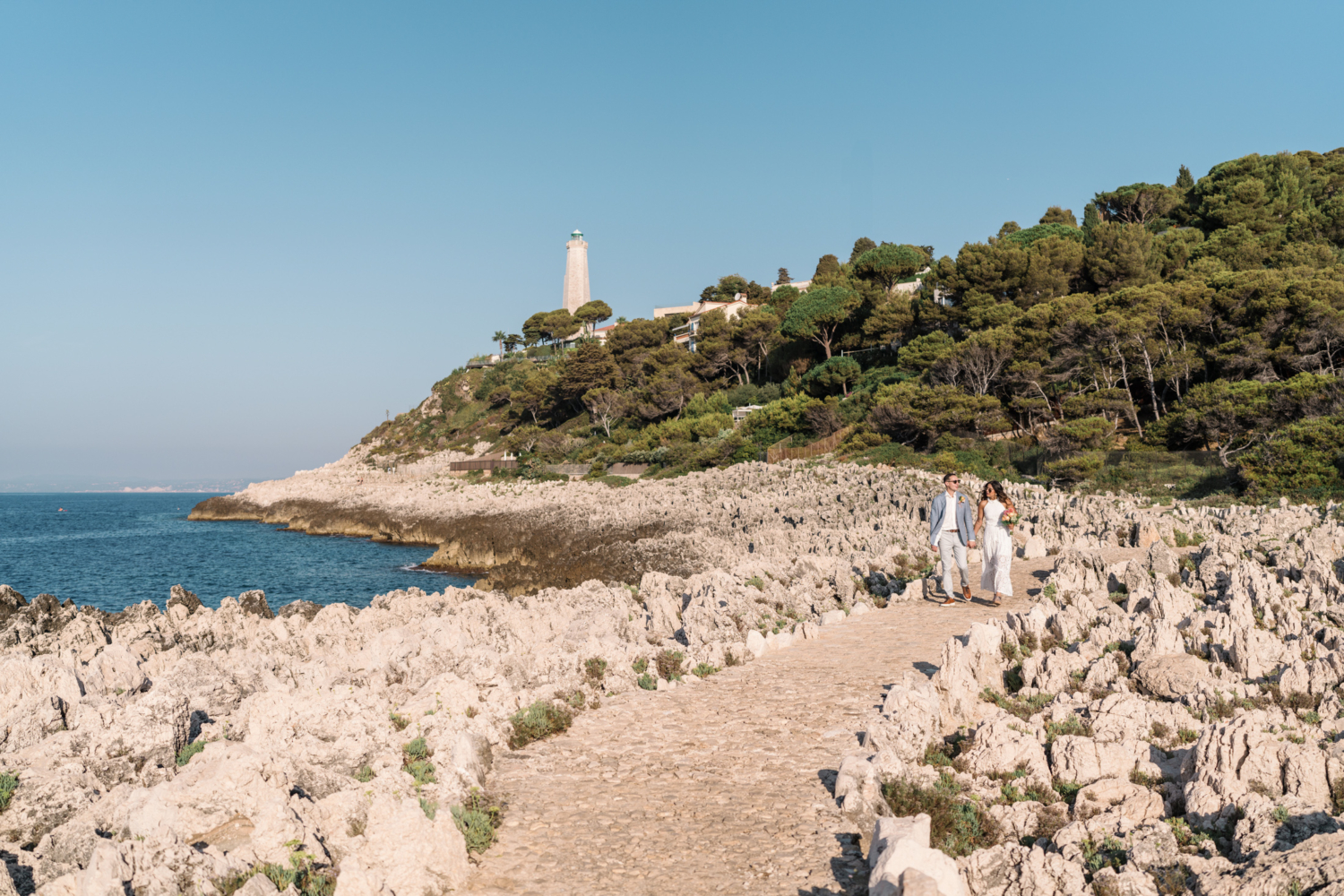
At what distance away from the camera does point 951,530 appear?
13.0 meters

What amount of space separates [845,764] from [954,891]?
76.2 inches

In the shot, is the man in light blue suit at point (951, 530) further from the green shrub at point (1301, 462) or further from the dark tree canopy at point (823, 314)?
the dark tree canopy at point (823, 314)

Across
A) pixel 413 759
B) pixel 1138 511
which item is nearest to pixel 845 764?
pixel 413 759

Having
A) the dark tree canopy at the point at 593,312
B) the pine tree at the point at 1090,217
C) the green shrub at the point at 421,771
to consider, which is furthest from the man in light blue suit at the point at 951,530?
the dark tree canopy at the point at 593,312

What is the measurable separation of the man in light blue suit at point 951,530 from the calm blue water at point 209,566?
20268 millimetres

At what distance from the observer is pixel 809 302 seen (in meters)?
63.6

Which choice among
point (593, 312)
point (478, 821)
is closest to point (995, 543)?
point (478, 821)

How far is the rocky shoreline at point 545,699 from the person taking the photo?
5.43m

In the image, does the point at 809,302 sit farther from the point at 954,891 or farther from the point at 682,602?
the point at 954,891

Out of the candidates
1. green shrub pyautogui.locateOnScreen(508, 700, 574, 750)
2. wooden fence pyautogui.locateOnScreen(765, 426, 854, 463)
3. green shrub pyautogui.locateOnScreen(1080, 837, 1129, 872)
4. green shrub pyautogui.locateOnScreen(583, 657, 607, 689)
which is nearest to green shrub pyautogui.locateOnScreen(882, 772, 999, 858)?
green shrub pyautogui.locateOnScreen(1080, 837, 1129, 872)

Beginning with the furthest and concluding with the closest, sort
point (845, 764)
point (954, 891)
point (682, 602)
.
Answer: point (682, 602)
point (845, 764)
point (954, 891)

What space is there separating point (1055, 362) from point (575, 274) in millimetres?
105248

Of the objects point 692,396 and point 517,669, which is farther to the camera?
point 692,396

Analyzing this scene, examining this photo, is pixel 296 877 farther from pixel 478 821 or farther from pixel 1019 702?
pixel 1019 702
